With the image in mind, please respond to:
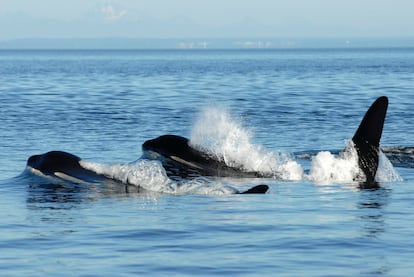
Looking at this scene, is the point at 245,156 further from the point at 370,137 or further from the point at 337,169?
the point at 370,137

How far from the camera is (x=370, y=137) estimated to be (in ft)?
62.3

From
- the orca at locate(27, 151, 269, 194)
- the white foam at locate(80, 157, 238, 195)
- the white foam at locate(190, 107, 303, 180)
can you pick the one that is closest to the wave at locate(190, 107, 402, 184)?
the white foam at locate(190, 107, 303, 180)

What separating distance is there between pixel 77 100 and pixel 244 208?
34.1 metres

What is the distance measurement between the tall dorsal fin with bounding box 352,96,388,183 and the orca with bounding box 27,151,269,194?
15.4 feet

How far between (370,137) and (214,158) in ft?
10.7

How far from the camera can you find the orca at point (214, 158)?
18703 mm

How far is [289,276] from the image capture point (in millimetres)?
11320

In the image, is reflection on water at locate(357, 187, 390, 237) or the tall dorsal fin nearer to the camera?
reflection on water at locate(357, 187, 390, 237)

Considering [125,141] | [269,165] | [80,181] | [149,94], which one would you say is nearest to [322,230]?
[80,181]

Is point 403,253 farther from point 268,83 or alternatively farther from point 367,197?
point 268,83

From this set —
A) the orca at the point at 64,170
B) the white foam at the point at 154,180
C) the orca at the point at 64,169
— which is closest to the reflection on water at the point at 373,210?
the white foam at the point at 154,180

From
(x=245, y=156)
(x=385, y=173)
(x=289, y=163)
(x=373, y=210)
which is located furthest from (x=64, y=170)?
(x=385, y=173)

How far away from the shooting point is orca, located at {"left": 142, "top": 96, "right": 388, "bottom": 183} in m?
18.7

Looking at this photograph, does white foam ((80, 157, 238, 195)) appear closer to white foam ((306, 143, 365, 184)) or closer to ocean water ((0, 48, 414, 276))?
ocean water ((0, 48, 414, 276))
